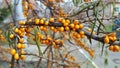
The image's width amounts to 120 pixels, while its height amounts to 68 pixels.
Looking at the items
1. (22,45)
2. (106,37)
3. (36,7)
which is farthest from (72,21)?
(36,7)

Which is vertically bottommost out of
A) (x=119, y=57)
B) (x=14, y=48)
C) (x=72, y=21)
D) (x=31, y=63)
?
(x=119, y=57)

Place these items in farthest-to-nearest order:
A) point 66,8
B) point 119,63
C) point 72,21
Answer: point 119,63, point 66,8, point 72,21

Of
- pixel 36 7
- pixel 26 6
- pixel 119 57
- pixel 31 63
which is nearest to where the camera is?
pixel 26 6

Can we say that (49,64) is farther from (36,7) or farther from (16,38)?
(16,38)

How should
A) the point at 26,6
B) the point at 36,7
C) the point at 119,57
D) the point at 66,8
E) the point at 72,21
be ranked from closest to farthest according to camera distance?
the point at 72,21
the point at 26,6
the point at 36,7
the point at 66,8
the point at 119,57

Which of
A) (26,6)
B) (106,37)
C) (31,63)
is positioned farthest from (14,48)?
(31,63)

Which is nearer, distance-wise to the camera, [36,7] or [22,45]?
[22,45]

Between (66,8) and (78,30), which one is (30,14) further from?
(78,30)

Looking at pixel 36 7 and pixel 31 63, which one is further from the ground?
pixel 36 7

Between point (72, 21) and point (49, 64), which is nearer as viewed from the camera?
point (72, 21)
